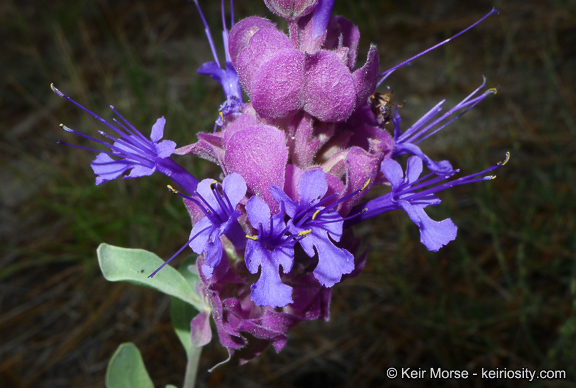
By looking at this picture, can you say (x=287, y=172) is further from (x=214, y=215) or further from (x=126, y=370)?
(x=126, y=370)

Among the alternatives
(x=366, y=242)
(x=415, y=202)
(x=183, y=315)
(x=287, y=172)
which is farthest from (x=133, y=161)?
(x=366, y=242)

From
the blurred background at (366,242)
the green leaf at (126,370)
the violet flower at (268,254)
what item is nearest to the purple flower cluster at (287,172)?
the violet flower at (268,254)

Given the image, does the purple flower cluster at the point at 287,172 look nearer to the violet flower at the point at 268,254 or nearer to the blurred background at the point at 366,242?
the violet flower at the point at 268,254

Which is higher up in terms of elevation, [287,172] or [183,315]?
[287,172]

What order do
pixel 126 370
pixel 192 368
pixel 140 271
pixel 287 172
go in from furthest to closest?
pixel 126 370, pixel 192 368, pixel 140 271, pixel 287 172

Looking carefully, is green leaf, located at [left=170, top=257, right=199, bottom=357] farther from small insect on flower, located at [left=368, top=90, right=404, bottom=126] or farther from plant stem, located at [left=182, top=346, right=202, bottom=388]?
small insect on flower, located at [left=368, top=90, right=404, bottom=126]

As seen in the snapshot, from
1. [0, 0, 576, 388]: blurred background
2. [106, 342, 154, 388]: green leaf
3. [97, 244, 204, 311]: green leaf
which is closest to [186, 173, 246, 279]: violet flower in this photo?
Answer: [97, 244, 204, 311]: green leaf
